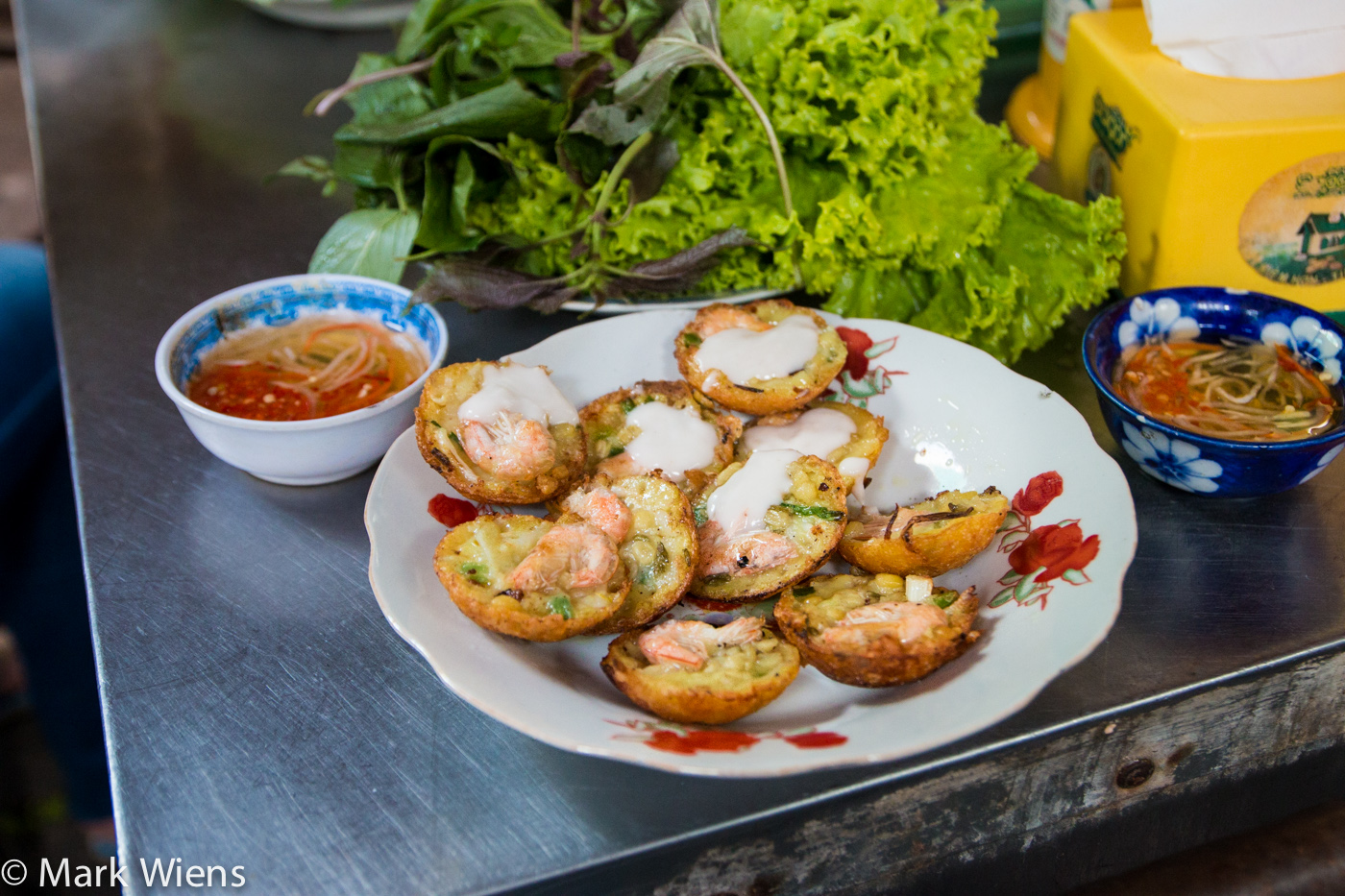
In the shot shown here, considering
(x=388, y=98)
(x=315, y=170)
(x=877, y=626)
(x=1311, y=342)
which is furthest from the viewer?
(x=315, y=170)

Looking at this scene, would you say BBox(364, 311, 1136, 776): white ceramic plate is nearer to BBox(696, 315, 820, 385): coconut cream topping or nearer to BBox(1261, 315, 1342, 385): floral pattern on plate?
BBox(696, 315, 820, 385): coconut cream topping

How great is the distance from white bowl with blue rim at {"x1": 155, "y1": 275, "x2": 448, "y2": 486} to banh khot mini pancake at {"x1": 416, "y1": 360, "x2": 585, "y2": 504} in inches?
4.9

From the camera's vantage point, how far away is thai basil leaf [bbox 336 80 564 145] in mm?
2209

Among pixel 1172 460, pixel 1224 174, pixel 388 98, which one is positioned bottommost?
A: pixel 1172 460

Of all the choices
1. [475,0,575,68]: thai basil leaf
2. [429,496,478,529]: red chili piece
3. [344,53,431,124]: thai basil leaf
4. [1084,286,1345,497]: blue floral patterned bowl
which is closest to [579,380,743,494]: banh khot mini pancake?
[429,496,478,529]: red chili piece

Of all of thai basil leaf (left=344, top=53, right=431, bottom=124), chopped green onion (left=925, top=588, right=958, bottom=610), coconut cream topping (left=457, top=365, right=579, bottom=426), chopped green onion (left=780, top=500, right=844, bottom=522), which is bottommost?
chopped green onion (left=925, top=588, right=958, bottom=610)

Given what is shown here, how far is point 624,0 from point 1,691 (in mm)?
3239

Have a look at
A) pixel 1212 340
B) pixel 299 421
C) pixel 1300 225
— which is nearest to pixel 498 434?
pixel 299 421

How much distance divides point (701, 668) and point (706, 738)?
0.36 ft

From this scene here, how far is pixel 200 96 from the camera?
3688 mm

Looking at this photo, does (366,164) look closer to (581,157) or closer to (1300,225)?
(581,157)

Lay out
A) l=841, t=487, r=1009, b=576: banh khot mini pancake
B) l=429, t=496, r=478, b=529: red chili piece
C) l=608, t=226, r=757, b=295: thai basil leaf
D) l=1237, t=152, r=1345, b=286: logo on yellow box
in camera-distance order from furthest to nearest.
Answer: l=608, t=226, r=757, b=295: thai basil leaf < l=1237, t=152, r=1345, b=286: logo on yellow box < l=429, t=496, r=478, b=529: red chili piece < l=841, t=487, r=1009, b=576: banh khot mini pancake

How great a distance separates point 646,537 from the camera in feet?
5.02

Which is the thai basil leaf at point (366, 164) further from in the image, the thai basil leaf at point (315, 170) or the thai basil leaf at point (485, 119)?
the thai basil leaf at point (315, 170)
